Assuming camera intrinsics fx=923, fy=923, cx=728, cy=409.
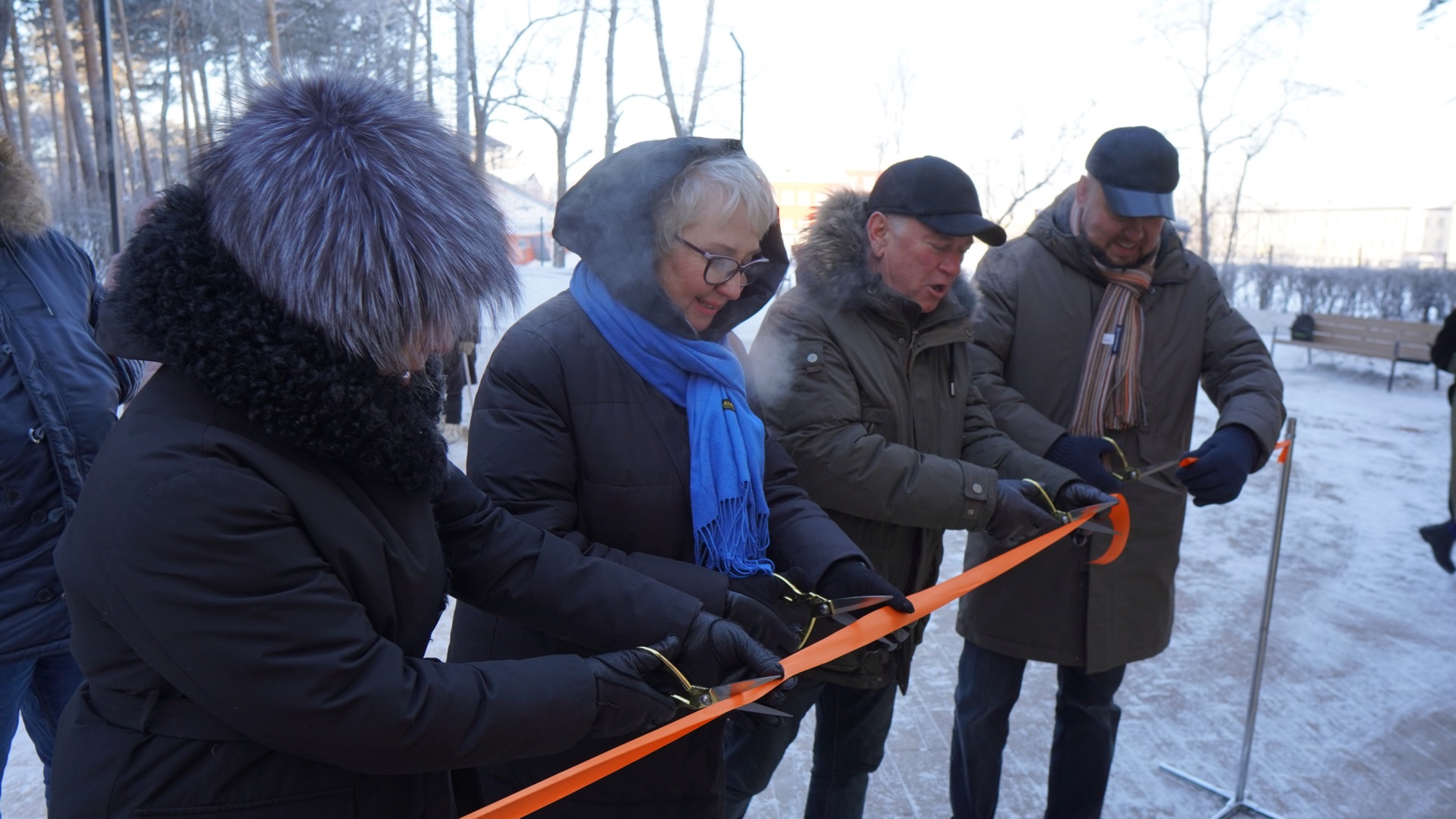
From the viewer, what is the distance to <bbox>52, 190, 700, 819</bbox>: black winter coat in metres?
1.15

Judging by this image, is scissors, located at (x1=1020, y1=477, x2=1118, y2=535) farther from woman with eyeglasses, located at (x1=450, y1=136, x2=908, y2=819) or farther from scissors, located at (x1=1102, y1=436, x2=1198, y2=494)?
woman with eyeglasses, located at (x1=450, y1=136, x2=908, y2=819)

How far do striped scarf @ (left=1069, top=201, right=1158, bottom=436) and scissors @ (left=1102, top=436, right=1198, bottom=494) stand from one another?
0.08 metres

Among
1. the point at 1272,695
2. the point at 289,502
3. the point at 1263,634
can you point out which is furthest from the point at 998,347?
the point at 1272,695

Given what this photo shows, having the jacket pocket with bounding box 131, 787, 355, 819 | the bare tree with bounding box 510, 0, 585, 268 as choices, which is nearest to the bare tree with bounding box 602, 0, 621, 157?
the bare tree with bounding box 510, 0, 585, 268

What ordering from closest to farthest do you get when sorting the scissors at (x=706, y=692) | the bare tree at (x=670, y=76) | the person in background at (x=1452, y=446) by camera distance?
1. the scissors at (x=706, y=692)
2. the person in background at (x=1452, y=446)
3. the bare tree at (x=670, y=76)

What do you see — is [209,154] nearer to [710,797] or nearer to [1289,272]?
[710,797]

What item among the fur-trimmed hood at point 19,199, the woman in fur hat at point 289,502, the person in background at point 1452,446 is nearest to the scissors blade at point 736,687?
the woman in fur hat at point 289,502

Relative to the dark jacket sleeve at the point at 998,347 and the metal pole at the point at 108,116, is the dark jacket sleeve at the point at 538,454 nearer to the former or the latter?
the dark jacket sleeve at the point at 998,347

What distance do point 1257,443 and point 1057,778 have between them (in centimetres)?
126

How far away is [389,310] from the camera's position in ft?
4.29

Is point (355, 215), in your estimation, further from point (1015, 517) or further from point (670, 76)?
point (670, 76)

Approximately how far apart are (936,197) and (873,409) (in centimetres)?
60

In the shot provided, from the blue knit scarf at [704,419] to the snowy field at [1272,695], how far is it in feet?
0.68

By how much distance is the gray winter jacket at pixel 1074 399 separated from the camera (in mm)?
2895
